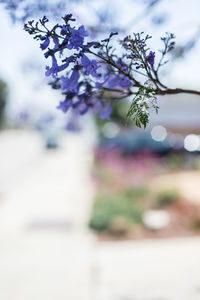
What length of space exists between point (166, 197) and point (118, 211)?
1.42 m

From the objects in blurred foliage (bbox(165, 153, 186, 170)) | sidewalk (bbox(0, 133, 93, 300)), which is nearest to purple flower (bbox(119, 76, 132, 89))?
sidewalk (bbox(0, 133, 93, 300))

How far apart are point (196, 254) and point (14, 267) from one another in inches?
98.1

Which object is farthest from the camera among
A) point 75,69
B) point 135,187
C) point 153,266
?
point 135,187

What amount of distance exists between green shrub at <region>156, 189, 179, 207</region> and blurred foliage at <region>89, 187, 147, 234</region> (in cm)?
44

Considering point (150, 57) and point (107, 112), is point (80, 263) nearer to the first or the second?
point (107, 112)

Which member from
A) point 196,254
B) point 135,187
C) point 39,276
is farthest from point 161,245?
point 135,187

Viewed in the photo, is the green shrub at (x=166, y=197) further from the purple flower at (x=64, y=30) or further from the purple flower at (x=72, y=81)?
the purple flower at (x=64, y=30)

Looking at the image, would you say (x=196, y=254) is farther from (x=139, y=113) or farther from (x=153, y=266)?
(x=139, y=113)

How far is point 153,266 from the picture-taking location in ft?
17.1

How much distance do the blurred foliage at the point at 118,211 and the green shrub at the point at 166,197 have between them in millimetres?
437

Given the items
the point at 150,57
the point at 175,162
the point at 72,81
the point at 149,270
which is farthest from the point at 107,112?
the point at 175,162

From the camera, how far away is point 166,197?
8.90 metres

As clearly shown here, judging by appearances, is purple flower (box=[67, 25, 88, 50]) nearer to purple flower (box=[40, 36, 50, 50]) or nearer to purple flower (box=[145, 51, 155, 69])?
purple flower (box=[40, 36, 50, 50])

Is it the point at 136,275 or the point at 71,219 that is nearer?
the point at 136,275
